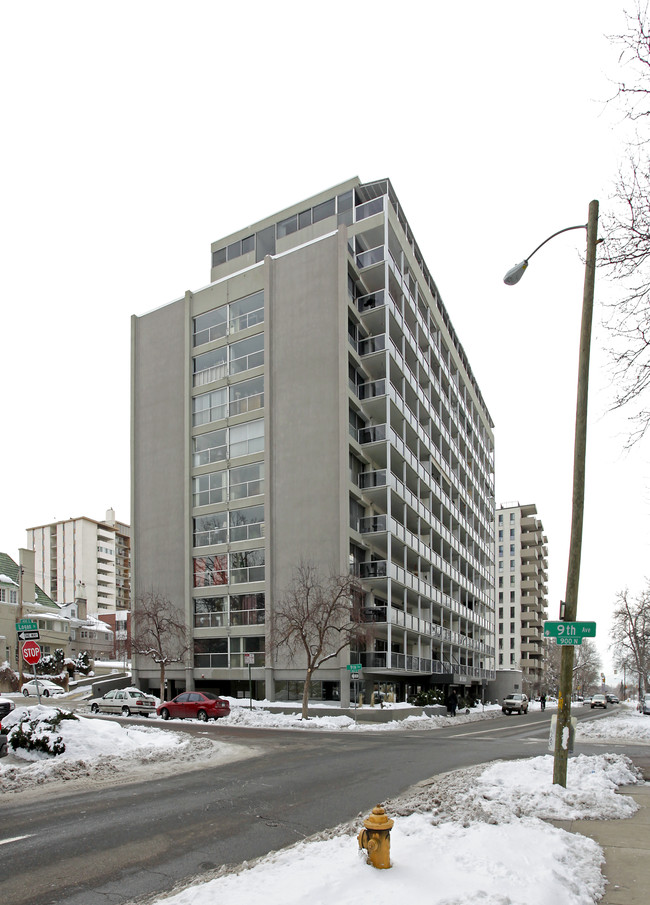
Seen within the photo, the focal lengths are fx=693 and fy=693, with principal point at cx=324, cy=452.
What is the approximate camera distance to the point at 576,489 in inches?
424

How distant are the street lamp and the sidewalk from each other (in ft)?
4.40

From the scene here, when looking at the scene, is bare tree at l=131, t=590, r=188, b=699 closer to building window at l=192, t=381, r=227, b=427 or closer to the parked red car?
the parked red car

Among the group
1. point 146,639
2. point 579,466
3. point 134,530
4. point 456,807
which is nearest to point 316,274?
point 134,530

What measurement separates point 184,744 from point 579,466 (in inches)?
548

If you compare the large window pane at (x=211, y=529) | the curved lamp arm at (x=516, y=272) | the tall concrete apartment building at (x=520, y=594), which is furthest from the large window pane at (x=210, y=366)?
the tall concrete apartment building at (x=520, y=594)

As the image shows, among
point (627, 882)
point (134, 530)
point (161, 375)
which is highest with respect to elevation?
point (161, 375)

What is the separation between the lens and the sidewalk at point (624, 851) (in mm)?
6191

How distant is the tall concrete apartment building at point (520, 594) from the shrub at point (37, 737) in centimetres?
9828

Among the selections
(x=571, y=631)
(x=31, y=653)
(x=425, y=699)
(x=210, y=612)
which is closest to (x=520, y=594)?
(x=425, y=699)

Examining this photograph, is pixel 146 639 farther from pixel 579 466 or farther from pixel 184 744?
pixel 579 466

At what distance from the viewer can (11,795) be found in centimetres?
1178

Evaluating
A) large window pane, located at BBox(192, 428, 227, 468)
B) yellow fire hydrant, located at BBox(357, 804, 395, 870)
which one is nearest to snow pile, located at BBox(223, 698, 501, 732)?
large window pane, located at BBox(192, 428, 227, 468)

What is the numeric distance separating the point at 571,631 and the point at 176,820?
632cm

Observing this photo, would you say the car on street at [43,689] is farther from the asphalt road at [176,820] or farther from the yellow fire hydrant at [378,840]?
the yellow fire hydrant at [378,840]
